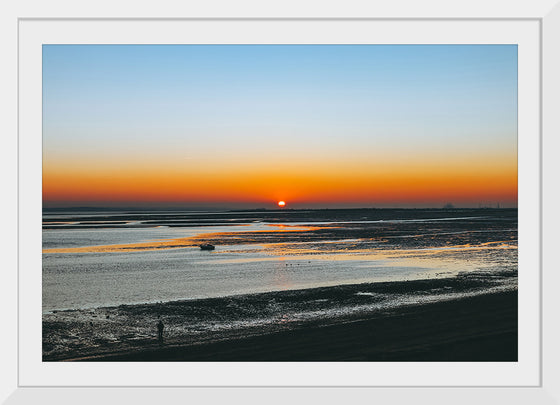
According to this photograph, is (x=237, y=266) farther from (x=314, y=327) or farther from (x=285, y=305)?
(x=314, y=327)

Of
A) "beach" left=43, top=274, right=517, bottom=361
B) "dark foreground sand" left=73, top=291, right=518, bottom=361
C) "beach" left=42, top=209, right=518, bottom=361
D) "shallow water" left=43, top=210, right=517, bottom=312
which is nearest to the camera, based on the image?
"dark foreground sand" left=73, top=291, right=518, bottom=361

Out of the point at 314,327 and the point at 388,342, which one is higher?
the point at 388,342

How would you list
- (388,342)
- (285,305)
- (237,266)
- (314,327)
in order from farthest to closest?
(237,266)
(285,305)
(314,327)
(388,342)

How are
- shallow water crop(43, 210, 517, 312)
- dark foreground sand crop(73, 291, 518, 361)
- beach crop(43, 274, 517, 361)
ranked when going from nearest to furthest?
dark foreground sand crop(73, 291, 518, 361) → beach crop(43, 274, 517, 361) → shallow water crop(43, 210, 517, 312)

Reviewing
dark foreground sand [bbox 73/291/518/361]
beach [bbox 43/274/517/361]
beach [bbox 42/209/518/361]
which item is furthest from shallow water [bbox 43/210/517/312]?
dark foreground sand [bbox 73/291/518/361]

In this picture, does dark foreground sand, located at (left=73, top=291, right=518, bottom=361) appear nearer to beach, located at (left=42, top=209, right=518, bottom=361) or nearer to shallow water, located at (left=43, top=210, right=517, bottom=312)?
beach, located at (left=42, top=209, right=518, bottom=361)

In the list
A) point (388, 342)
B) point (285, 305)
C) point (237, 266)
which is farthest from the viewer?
point (237, 266)

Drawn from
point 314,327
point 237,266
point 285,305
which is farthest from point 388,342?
point 237,266

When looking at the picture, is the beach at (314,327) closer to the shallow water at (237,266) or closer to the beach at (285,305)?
the beach at (285,305)
